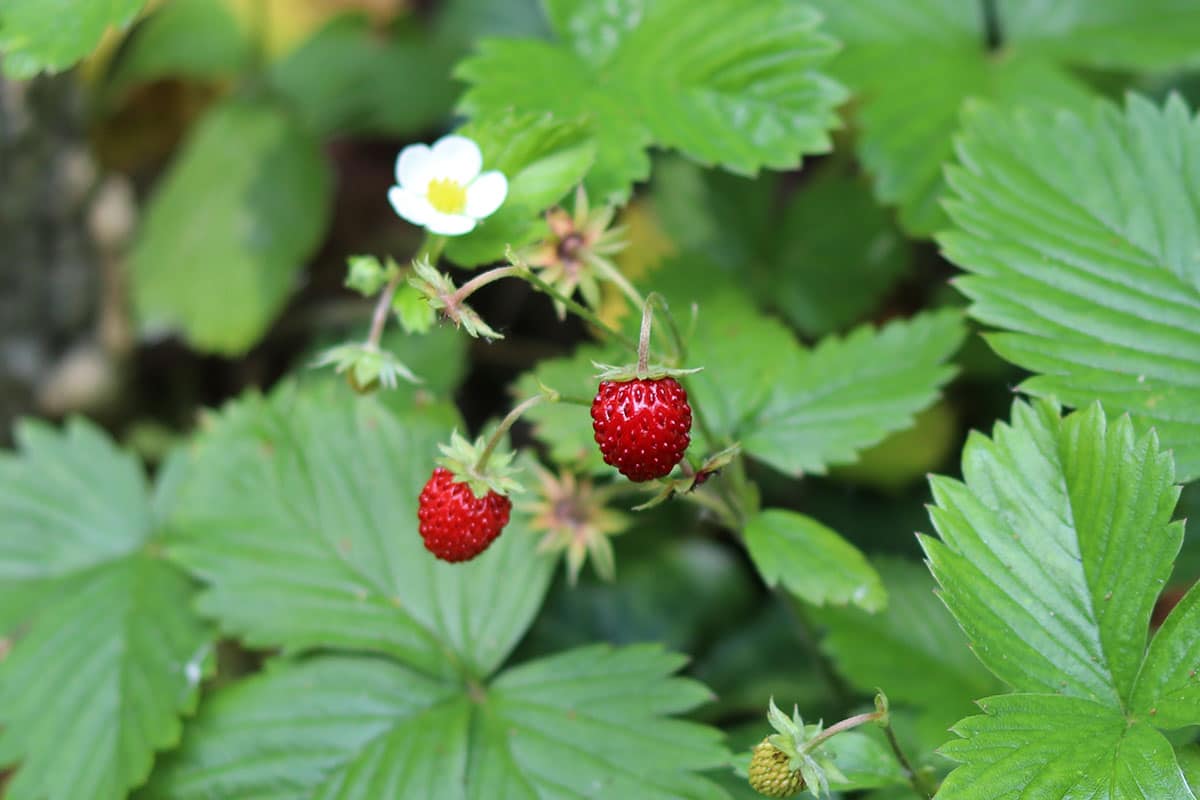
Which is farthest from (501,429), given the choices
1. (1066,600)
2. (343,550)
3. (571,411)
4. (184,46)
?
(184,46)

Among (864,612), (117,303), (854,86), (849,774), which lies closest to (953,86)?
(854,86)

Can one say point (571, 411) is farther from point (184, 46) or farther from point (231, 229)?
point (184, 46)

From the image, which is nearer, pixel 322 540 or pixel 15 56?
pixel 15 56

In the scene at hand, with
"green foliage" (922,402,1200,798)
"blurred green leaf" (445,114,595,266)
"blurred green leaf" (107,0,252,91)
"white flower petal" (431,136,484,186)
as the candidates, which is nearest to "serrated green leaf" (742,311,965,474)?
"green foliage" (922,402,1200,798)

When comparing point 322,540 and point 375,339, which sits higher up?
point 375,339

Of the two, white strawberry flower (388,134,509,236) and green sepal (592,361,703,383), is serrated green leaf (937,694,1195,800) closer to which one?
green sepal (592,361,703,383)

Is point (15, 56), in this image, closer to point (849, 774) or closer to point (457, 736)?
point (457, 736)
